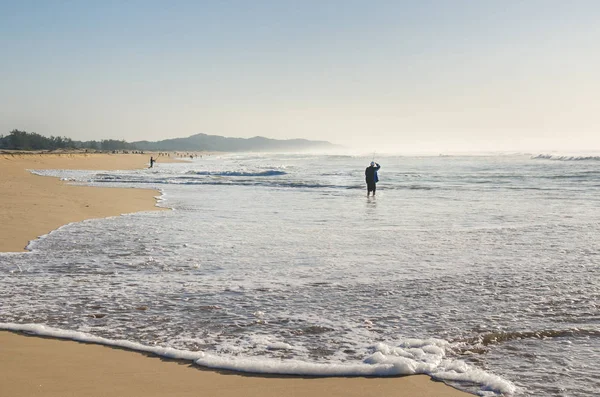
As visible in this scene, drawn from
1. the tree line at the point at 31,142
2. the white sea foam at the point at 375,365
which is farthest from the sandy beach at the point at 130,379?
the tree line at the point at 31,142

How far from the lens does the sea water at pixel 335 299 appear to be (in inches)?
156

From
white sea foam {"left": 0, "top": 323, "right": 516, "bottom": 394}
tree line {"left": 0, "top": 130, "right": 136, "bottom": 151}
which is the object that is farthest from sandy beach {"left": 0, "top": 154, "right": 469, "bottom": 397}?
tree line {"left": 0, "top": 130, "right": 136, "bottom": 151}

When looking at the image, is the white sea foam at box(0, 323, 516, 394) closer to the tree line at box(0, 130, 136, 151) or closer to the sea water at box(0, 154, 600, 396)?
the sea water at box(0, 154, 600, 396)

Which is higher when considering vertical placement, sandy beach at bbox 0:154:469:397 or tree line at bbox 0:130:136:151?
tree line at bbox 0:130:136:151

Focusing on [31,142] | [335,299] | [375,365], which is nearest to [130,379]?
[375,365]

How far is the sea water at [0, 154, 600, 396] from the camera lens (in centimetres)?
396

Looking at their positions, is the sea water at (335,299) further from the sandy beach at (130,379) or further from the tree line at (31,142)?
the tree line at (31,142)

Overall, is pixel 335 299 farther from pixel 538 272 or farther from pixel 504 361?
pixel 538 272

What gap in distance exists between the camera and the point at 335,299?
566cm

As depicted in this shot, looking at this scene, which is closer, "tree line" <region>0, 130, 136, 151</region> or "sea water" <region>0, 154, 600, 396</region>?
"sea water" <region>0, 154, 600, 396</region>

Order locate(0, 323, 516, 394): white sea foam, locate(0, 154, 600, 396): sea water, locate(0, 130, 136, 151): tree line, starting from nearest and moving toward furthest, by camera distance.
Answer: locate(0, 323, 516, 394): white sea foam
locate(0, 154, 600, 396): sea water
locate(0, 130, 136, 151): tree line

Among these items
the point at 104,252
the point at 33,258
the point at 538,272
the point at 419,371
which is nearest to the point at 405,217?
the point at 538,272

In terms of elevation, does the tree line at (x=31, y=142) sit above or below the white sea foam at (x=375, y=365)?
above

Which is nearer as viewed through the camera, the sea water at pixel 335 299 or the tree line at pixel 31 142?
the sea water at pixel 335 299
